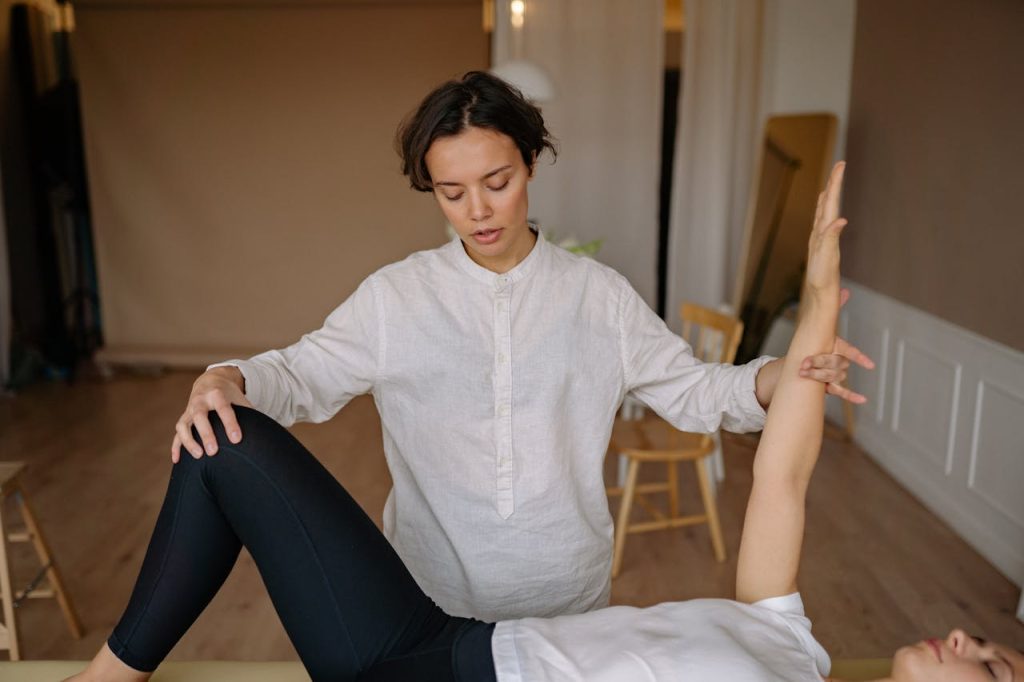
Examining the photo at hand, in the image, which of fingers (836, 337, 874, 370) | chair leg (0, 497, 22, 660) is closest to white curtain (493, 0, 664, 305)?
chair leg (0, 497, 22, 660)

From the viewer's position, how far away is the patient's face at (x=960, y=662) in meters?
1.32

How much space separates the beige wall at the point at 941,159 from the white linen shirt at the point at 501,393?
198 centimetres

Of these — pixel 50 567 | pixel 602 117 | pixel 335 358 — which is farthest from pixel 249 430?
pixel 602 117

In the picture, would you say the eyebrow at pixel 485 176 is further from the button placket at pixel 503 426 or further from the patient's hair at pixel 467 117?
the button placket at pixel 503 426

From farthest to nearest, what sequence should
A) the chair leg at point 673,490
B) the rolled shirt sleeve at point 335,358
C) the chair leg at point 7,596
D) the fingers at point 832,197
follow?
the chair leg at point 673,490 → the chair leg at point 7,596 → the rolled shirt sleeve at point 335,358 → the fingers at point 832,197

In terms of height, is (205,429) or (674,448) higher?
(205,429)

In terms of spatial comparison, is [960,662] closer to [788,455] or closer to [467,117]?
[788,455]

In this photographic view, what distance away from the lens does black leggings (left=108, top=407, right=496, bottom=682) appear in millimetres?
1276

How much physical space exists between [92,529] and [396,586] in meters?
2.34

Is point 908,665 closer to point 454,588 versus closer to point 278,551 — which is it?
point 454,588

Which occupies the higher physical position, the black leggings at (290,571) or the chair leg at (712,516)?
the black leggings at (290,571)

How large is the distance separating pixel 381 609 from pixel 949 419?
8.83 ft

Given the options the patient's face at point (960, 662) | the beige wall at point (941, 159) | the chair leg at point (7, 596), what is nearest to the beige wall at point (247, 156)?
the beige wall at point (941, 159)

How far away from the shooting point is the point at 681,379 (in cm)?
144
